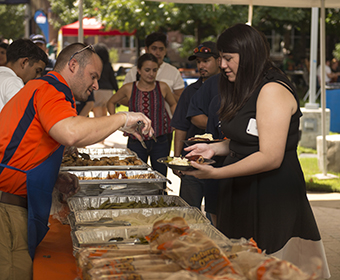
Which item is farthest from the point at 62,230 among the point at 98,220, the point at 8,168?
the point at 8,168

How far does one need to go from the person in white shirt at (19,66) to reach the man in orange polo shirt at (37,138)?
1383 millimetres

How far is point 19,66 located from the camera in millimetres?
3631

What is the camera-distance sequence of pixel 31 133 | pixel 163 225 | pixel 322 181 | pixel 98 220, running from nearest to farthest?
pixel 163 225 < pixel 31 133 < pixel 98 220 < pixel 322 181

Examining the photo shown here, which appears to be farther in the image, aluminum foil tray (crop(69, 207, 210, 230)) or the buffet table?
aluminum foil tray (crop(69, 207, 210, 230))

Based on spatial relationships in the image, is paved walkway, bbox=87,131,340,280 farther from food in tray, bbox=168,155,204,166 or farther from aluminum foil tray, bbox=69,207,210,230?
aluminum foil tray, bbox=69,207,210,230

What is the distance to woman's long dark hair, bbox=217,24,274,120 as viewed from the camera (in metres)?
2.26

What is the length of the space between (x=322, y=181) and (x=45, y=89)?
564 cm

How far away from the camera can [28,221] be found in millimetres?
2182

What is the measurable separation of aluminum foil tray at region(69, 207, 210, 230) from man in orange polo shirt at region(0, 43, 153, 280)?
0.66 feet

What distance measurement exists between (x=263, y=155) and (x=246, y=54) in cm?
53

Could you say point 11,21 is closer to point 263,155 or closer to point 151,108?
point 151,108

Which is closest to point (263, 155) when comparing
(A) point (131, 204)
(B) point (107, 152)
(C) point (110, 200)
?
(A) point (131, 204)

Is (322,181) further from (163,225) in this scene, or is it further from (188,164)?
(163,225)

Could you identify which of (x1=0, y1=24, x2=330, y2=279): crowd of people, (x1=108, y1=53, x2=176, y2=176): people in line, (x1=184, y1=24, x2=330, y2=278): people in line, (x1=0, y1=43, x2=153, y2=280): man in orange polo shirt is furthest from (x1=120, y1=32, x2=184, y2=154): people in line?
(x1=0, y1=43, x2=153, y2=280): man in orange polo shirt
